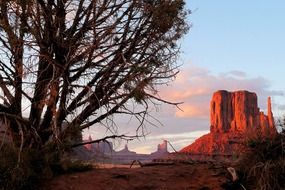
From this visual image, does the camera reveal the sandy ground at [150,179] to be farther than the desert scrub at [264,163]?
Yes

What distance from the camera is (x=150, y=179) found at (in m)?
10.0

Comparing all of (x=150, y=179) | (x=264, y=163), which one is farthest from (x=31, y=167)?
(x=264, y=163)

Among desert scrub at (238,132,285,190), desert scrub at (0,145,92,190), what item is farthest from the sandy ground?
desert scrub at (238,132,285,190)

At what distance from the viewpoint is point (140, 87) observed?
11.2 metres

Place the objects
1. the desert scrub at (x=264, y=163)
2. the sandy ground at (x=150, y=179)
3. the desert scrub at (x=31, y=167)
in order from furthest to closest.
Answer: the sandy ground at (x=150, y=179)
the desert scrub at (x=31, y=167)
the desert scrub at (x=264, y=163)

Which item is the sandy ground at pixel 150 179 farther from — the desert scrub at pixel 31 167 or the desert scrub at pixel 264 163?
the desert scrub at pixel 264 163

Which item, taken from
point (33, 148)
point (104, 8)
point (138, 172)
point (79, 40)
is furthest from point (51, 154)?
point (104, 8)

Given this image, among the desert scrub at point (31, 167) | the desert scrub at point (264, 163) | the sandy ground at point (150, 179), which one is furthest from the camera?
the sandy ground at point (150, 179)

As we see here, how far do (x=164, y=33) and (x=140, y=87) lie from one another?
7.82 feet

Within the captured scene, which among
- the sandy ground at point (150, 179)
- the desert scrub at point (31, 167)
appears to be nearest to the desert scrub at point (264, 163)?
the sandy ground at point (150, 179)

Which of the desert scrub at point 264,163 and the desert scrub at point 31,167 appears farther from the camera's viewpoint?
the desert scrub at point 31,167

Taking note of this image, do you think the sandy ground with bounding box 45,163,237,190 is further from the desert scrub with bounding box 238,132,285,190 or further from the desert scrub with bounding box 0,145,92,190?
the desert scrub with bounding box 238,132,285,190

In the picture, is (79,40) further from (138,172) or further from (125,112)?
(138,172)

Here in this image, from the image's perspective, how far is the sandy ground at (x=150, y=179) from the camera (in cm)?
976
